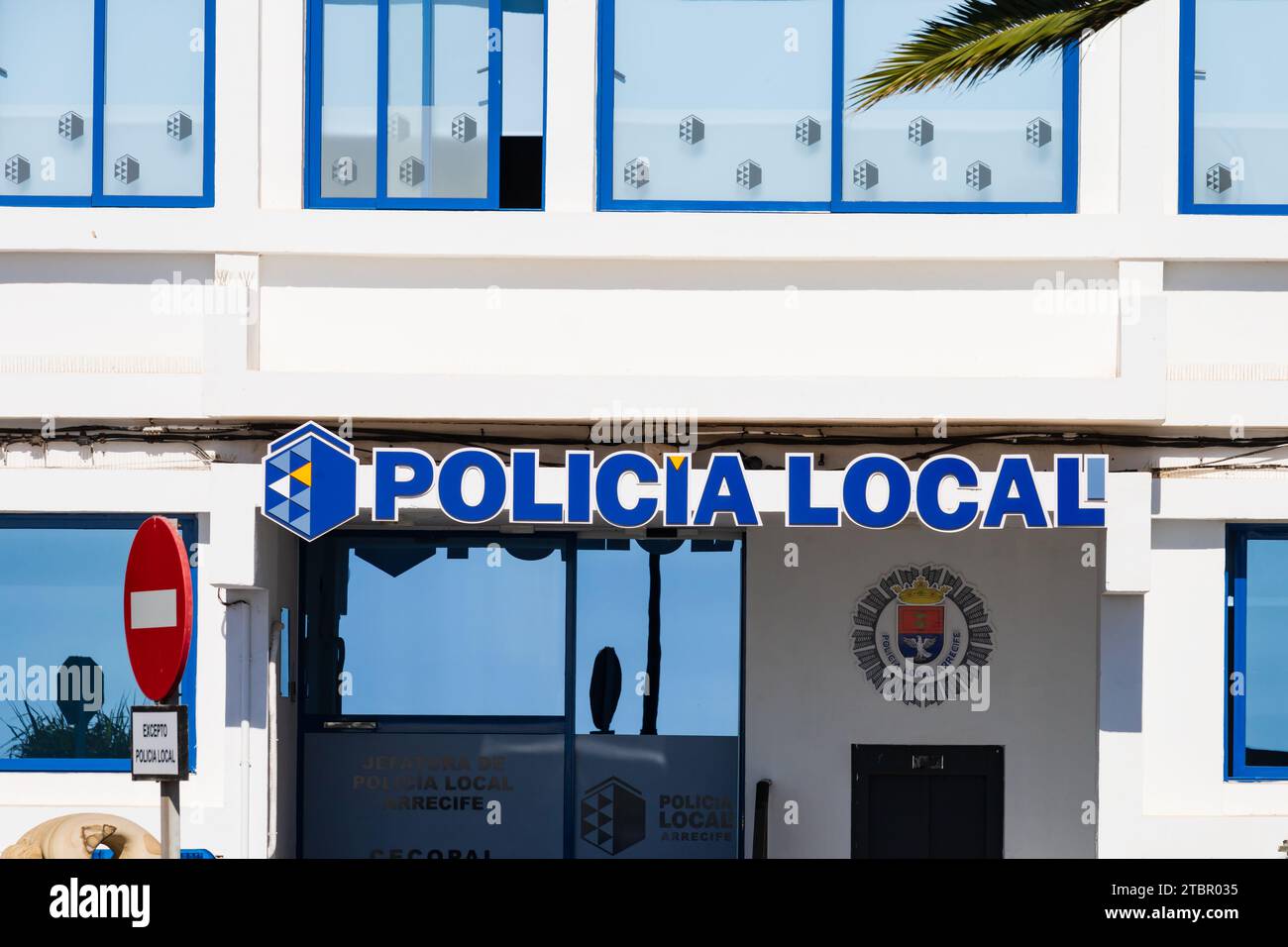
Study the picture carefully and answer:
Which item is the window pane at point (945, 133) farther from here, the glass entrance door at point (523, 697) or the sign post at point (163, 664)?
the sign post at point (163, 664)

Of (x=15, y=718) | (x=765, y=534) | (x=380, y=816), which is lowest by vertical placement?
(x=380, y=816)

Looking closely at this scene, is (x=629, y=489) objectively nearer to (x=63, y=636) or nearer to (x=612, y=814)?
(x=612, y=814)

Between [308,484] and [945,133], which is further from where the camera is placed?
[945,133]

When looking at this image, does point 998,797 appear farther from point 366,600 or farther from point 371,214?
point 371,214

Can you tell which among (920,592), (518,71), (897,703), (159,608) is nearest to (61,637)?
(159,608)

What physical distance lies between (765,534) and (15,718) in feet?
17.4

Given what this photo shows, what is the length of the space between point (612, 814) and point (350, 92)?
5.48 meters

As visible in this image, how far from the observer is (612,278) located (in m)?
11.0

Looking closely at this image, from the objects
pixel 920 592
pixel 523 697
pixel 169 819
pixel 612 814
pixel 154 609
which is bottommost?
pixel 612 814

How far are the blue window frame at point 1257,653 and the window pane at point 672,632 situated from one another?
3.42 meters

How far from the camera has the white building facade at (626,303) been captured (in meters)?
10.8

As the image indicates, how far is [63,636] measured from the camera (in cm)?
1134

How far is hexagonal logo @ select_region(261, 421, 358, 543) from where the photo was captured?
10.5 meters

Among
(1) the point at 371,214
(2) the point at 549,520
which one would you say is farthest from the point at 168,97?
(2) the point at 549,520
